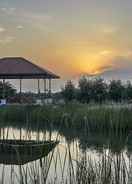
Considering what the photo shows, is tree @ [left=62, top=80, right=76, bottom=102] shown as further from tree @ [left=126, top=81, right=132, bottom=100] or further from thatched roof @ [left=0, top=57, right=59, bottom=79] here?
thatched roof @ [left=0, top=57, right=59, bottom=79]

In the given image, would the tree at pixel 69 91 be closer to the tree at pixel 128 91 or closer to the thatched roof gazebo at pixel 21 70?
the tree at pixel 128 91

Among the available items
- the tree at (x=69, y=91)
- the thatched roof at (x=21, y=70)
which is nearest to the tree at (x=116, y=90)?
the tree at (x=69, y=91)

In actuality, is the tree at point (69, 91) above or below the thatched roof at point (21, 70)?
below

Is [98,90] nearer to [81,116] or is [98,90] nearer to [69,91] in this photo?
[69,91]

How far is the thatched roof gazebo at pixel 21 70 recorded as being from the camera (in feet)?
80.0

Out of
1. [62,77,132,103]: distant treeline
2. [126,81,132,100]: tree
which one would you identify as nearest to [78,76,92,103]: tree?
[62,77,132,103]: distant treeline

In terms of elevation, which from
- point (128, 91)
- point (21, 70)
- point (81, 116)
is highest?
point (21, 70)

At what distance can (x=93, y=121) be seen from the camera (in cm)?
1408

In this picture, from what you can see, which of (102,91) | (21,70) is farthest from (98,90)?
(21,70)

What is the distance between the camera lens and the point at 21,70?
24.7m

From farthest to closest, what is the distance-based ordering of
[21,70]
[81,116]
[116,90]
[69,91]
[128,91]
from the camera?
[69,91] < [128,91] < [116,90] < [21,70] < [81,116]

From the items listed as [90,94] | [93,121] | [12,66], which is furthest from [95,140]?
[90,94]

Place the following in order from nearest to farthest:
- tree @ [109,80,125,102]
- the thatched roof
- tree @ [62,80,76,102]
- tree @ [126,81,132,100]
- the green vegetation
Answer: the green vegetation, the thatched roof, tree @ [126,81,132,100], tree @ [109,80,125,102], tree @ [62,80,76,102]

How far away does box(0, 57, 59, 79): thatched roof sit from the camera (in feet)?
80.0
